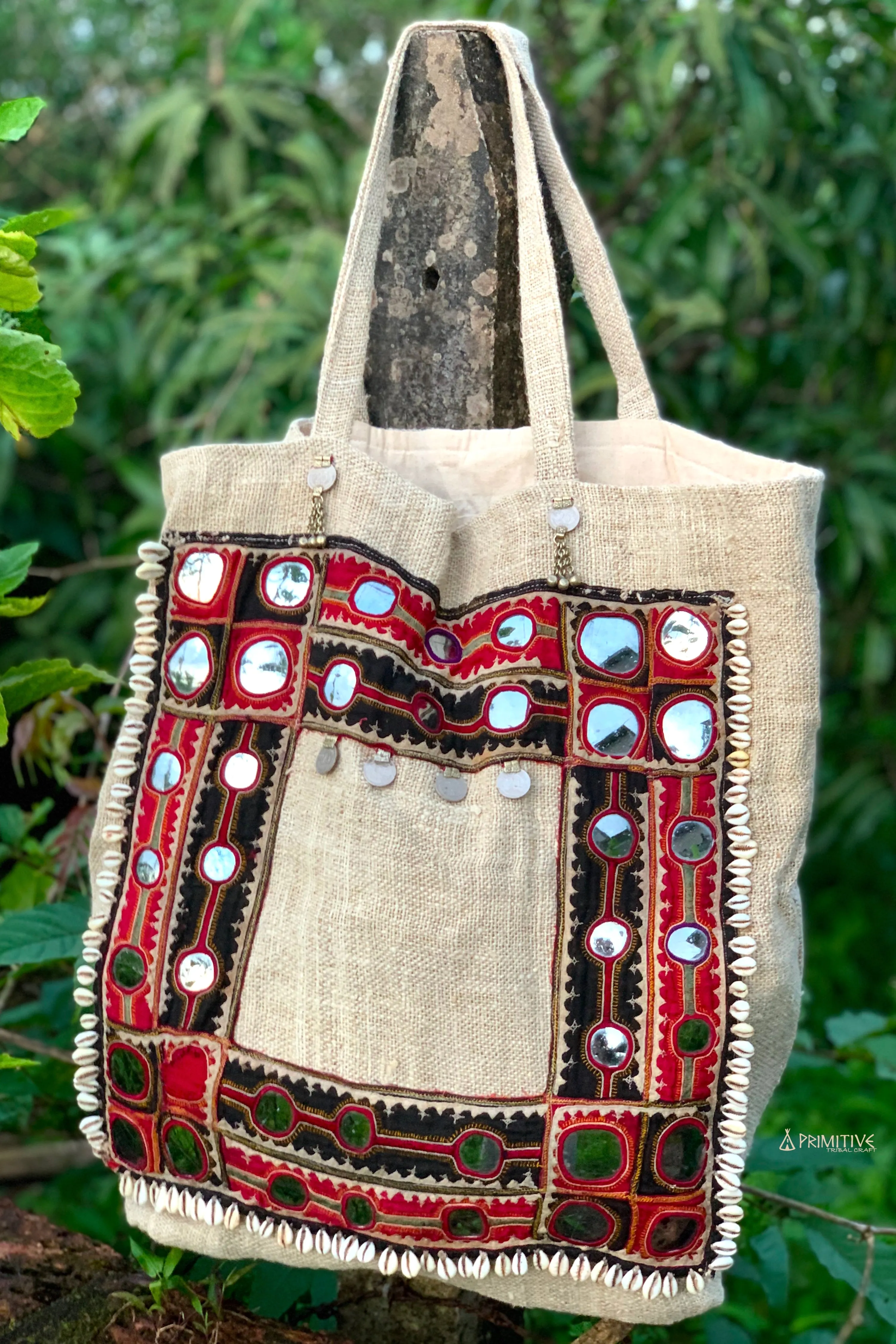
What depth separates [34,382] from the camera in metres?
0.96

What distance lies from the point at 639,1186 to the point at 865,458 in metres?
2.00

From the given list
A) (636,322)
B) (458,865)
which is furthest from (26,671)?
(636,322)

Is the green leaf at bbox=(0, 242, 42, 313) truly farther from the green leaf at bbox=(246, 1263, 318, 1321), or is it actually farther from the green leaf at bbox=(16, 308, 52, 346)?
the green leaf at bbox=(246, 1263, 318, 1321)

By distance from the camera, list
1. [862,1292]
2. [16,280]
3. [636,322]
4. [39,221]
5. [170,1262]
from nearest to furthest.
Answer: [16,280]
[39,221]
[170,1262]
[862,1292]
[636,322]

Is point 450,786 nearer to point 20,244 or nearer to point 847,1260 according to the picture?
point 20,244

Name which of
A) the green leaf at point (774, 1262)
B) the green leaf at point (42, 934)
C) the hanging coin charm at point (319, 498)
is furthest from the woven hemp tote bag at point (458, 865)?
the green leaf at point (774, 1262)

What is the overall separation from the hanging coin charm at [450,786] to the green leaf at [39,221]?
0.57 meters

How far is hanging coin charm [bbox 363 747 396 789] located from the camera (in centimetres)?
107

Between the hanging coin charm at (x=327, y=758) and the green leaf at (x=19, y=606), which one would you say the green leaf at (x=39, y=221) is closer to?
the green leaf at (x=19, y=606)

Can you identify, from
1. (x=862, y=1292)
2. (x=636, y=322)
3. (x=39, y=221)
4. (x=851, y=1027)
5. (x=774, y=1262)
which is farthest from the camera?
(x=636, y=322)

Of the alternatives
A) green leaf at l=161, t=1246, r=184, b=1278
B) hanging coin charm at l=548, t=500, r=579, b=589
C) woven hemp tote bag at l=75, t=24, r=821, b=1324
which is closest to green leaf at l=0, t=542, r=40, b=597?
woven hemp tote bag at l=75, t=24, r=821, b=1324

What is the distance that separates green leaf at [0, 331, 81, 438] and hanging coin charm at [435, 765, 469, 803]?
1.43 ft

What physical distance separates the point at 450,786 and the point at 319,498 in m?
0.29

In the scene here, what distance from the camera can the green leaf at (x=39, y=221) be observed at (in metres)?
1.02
